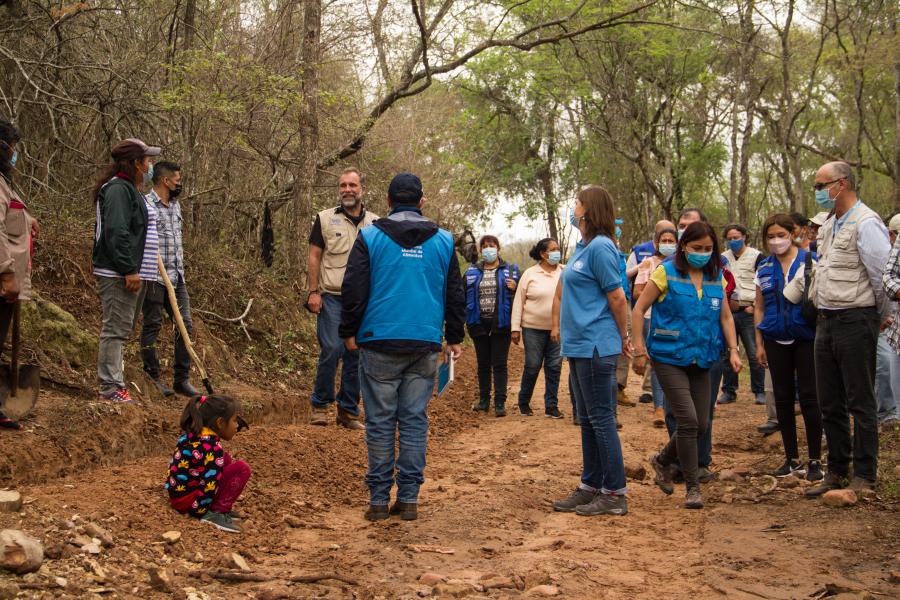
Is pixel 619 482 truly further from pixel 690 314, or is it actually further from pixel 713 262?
pixel 713 262

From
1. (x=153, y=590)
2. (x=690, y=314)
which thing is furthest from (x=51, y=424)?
(x=690, y=314)

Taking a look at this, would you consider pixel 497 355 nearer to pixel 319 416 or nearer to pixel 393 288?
pixel 319 416

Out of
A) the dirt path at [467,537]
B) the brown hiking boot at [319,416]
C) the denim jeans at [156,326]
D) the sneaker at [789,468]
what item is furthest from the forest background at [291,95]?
the sneaker at [789,468]

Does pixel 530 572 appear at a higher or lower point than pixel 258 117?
lower

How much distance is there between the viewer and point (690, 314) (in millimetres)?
6484

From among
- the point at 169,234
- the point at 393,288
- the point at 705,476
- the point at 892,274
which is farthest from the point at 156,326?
the point at 892,274

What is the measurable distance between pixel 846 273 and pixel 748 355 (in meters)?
5.41

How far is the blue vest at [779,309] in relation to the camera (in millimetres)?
7137

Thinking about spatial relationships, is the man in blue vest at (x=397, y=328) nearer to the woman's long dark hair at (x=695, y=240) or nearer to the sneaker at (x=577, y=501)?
the sneaker at (x=577, y=501)

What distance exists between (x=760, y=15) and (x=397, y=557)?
756 inches

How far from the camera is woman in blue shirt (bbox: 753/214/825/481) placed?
716 centimetres

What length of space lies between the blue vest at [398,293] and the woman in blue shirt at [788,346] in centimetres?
310

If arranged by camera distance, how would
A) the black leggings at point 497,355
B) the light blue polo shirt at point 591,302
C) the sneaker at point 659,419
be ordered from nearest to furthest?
the light blue polo shirt at point 591,302, the sneaker at point 659,419, the black leggings at point 497,355

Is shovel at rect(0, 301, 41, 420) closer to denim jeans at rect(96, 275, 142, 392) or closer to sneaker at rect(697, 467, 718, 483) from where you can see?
denim jeans at rect(96, 275, 142, 392)
